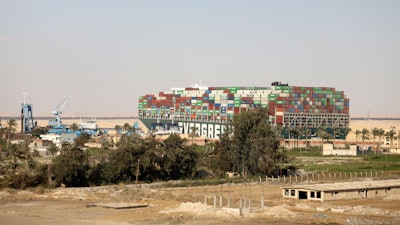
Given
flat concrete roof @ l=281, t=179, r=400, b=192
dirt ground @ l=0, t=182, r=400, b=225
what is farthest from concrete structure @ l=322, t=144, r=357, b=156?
dirt ground @ l=0, t=182, r=400, b=225

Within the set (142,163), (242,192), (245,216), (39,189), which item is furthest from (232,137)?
(245,216)

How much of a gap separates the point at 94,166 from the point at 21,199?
543 inches

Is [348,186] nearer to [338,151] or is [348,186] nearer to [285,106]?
[338,151]

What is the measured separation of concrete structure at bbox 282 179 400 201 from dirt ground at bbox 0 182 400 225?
3.61 feet

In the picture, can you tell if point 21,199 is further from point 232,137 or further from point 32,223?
point 232,137

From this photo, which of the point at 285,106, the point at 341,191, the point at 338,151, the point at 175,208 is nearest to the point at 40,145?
the point at 338,151

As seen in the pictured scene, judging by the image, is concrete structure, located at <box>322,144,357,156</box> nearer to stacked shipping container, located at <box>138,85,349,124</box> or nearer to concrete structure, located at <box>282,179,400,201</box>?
stacked shipping container, located at <box>138,85,349,124</box>

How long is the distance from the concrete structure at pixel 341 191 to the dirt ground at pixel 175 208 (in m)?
1.10

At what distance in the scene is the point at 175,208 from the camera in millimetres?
48281

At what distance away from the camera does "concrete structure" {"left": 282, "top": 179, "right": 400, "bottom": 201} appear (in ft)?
178

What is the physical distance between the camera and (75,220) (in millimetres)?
44188

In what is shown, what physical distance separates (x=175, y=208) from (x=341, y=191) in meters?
12.7

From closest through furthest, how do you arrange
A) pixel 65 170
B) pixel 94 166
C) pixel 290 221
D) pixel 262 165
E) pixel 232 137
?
pixel 290 221
pixel 65 170
pixel 94 166
pixel 262 165
pixel 232 137

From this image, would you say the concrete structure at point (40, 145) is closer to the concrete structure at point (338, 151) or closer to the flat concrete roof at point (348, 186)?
the concrete structure at point (338, 151)
